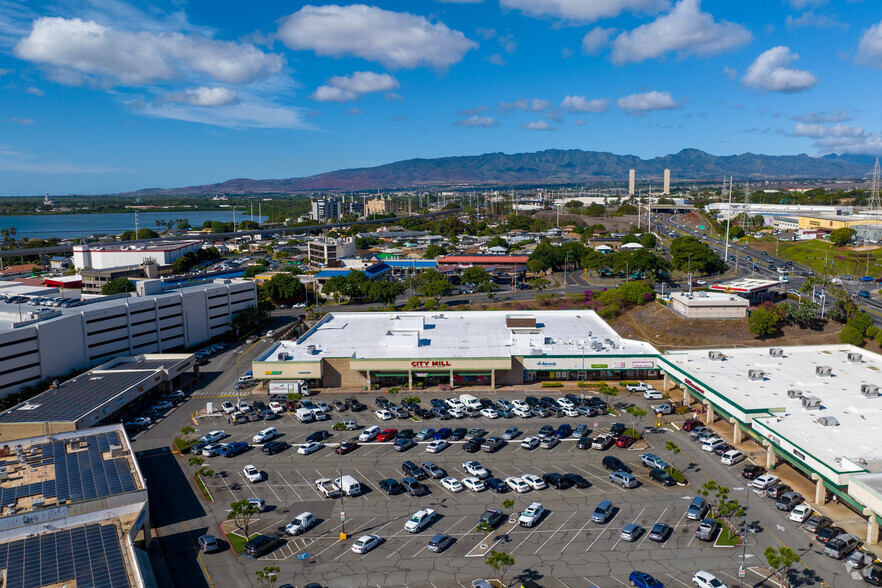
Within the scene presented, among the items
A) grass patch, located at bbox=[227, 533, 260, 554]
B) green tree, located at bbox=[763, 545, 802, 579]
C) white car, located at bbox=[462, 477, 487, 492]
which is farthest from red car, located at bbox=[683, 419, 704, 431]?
grass patch, located at bbox=[227, 533, 260, 554]

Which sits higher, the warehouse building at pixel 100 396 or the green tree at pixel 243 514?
the warehouse building at pixel 100 396

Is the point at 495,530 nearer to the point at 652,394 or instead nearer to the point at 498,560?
the point at 498,560

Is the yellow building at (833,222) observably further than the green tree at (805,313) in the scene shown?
Yes

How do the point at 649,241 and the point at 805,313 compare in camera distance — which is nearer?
the point at 805,313

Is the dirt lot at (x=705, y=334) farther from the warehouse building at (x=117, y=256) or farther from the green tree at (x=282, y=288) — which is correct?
the warehouse building at (x=117, y=256)

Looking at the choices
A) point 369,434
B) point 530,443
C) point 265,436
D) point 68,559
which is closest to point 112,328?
point 265,436

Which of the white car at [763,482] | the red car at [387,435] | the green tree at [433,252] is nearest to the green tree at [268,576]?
the red car at [387,435]
